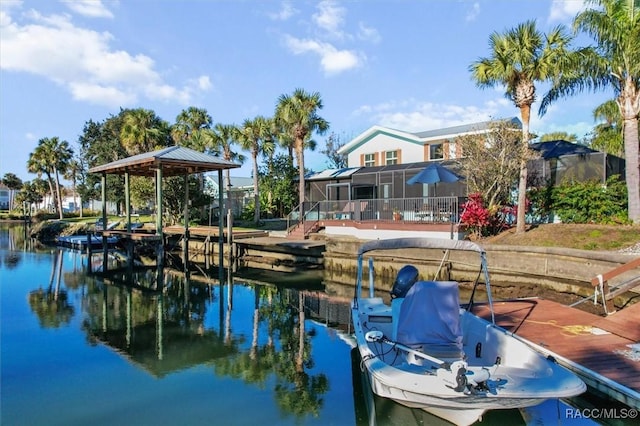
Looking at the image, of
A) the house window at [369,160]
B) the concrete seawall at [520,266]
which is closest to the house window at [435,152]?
the house window at [369,160]

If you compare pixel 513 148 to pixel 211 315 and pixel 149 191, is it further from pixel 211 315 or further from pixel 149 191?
pixel 149 191

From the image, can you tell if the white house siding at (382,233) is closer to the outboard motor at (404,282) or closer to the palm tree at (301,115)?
the palm tree at (301,115)

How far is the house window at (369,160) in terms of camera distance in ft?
97.9

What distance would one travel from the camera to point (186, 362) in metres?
8.69

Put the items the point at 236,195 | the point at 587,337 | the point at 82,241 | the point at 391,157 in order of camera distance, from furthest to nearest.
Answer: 1. the point at 236,195
2. the point at 82,241
3. the point at 391,157
4. the point at 587,337

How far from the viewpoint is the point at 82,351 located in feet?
30.6

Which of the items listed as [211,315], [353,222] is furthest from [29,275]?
[353,222]

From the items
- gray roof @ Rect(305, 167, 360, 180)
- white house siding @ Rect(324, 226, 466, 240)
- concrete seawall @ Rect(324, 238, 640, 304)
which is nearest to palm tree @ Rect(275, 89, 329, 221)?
gray roof @ Rect(305, 167, 360, 180)

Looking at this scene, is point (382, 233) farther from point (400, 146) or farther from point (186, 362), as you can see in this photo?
point (186, 362)

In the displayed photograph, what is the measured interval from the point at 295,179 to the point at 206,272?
14.5 meters

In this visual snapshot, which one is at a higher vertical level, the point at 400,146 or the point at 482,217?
the point at 400,146

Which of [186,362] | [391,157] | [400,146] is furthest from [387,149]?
[186,362]

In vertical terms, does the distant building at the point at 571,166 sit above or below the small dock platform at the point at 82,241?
above

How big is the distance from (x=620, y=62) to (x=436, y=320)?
47.2 ft
